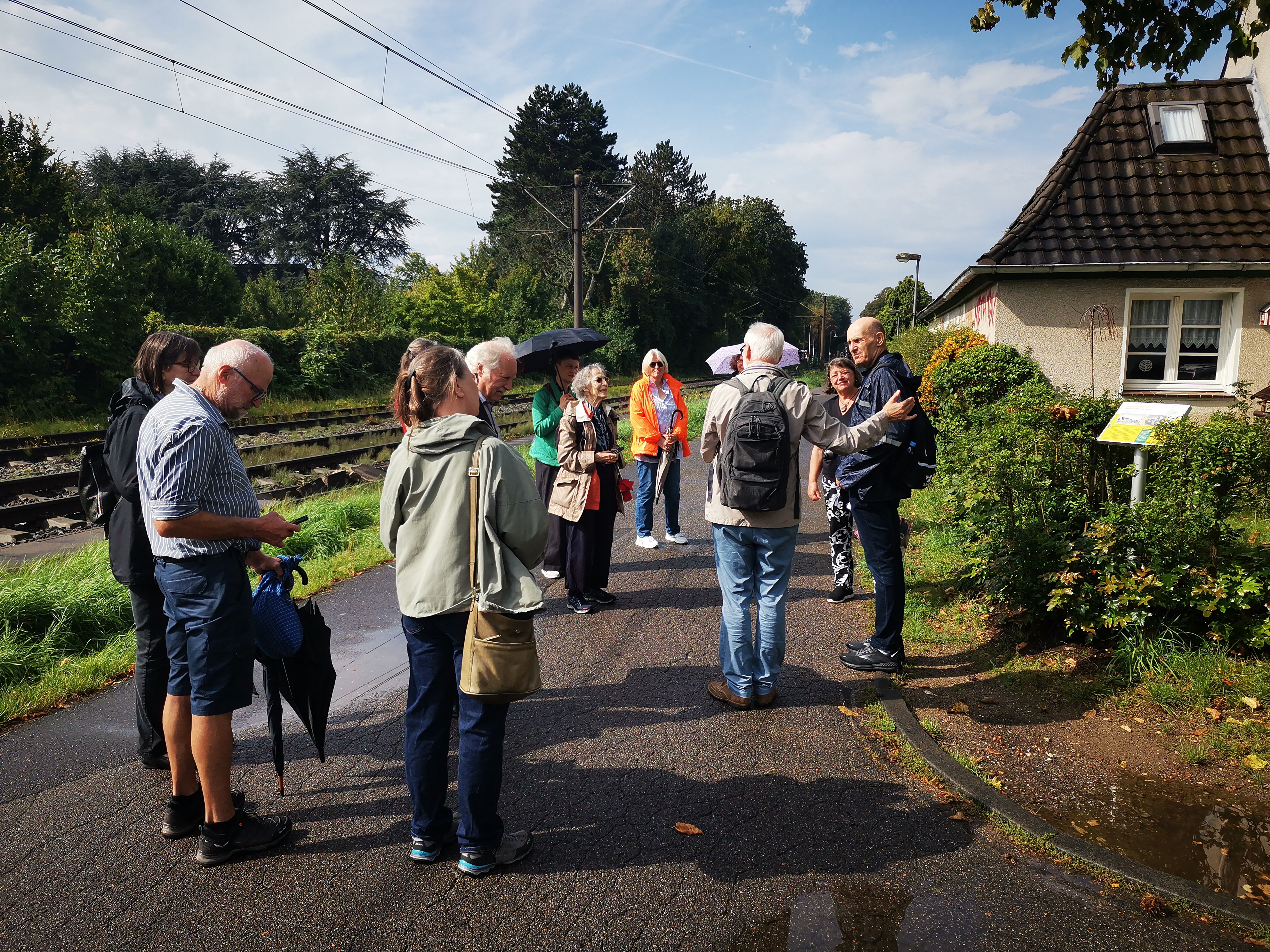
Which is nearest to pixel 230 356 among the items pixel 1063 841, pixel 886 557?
pixel 886 557

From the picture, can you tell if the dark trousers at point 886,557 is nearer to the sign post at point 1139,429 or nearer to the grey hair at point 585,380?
the sign post at point 1139,429

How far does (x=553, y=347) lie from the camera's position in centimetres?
683

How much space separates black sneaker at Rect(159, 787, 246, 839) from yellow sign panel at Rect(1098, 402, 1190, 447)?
4937 millimetres

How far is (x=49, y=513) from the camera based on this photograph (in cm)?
1027

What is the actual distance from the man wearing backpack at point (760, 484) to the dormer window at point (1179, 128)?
1214cm

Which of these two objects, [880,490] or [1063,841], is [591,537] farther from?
[1063,841]

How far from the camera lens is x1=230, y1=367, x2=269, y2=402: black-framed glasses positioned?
3275mm

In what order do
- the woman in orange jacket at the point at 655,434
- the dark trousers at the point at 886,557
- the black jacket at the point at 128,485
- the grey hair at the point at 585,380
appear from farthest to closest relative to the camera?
the woman in orange jacket at the point at 655,434 < the grey hair at the point at 585,380 < the dark trousers at the point at 886,557 < the black jacket at the point at 128,485

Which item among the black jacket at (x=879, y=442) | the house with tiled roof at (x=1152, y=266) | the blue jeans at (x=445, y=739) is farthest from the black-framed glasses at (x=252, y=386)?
the house with tiled roof at (x=1152, y=266)

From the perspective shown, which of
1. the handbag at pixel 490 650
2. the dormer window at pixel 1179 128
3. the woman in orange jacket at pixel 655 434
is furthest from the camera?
the dormer window at pixel 1179 128

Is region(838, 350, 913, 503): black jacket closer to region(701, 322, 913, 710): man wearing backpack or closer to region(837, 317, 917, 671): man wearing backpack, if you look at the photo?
region(837, 317, 917, 671): man wearing backpack

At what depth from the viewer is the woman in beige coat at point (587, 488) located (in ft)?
19.8

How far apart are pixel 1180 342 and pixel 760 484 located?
11344mm

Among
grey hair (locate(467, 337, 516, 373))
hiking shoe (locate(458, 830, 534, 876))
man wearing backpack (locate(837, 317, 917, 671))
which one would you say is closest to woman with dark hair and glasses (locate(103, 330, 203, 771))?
grey hair (locate(467, 337, 516, 373))
